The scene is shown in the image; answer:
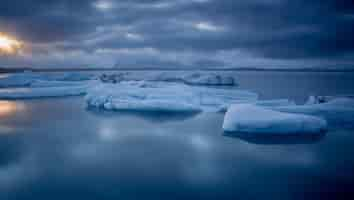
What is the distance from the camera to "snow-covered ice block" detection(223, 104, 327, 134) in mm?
4275

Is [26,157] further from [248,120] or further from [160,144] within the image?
[248,120]

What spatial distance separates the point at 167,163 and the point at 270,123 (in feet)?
6.53

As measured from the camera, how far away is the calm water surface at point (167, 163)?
8.28 feet

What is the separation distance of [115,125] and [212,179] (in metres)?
3.32

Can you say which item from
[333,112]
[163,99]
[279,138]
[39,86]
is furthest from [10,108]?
[333,112]

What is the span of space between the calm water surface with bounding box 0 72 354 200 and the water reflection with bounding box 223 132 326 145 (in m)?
0.02

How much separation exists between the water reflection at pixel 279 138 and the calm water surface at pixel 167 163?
2cm

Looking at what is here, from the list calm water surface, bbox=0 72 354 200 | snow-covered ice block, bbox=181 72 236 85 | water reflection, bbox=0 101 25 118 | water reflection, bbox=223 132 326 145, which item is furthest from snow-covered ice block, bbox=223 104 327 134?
snow-covered ice block, bbox=181 72 236 85

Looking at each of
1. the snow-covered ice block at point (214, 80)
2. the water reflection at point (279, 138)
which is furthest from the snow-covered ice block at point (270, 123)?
the snow-covered ice block at point (214, 80)

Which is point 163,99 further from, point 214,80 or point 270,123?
point 214,80

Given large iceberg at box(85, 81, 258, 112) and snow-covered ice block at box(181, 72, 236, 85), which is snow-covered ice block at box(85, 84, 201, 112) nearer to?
large iceberg at box(85, 81, 258, 112)

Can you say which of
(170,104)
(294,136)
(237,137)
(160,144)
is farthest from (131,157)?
(170,104)

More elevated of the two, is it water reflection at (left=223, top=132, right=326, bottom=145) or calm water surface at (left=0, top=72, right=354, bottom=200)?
water reflection at (left=223, top=132, right=326, bottom=145)

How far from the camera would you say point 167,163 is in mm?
3301
